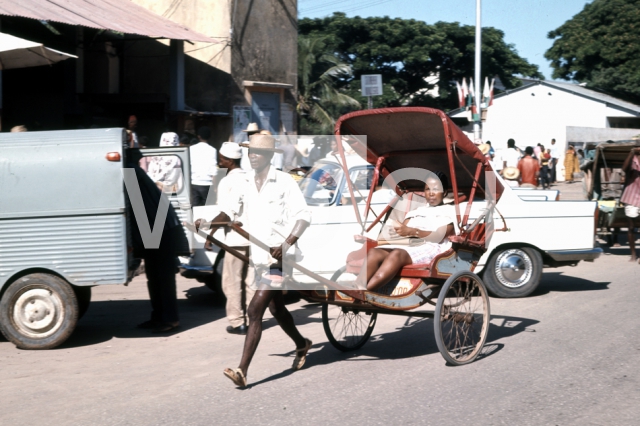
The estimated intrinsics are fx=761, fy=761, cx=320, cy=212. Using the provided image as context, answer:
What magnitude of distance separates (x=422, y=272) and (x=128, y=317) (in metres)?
3.82

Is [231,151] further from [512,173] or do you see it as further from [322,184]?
[512,173]

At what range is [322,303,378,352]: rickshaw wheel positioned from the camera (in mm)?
6957

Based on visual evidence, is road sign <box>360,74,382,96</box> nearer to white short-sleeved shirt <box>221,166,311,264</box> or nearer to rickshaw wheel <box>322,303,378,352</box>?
rickshaw wheel <box>322,303,378,352</box>

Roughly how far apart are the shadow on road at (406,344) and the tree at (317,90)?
93.0ft

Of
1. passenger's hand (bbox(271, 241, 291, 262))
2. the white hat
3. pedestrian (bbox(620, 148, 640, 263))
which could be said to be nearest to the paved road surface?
passenger's hand (bbox(271, 241, 291, 262))

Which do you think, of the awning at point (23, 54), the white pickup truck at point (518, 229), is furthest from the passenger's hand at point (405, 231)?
the awning at point (23, 54)

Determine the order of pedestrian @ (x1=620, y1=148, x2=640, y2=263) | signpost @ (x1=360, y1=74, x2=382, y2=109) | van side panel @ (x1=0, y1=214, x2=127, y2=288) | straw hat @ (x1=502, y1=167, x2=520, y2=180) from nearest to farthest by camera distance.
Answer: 1. van side panel @ (x1=0, y1=214, x2=127, y2=288)
2. pedestrian @ (x1=620, y1=148, x2=640, y2=263)
3. signpost @ (x1=360, y1=74, x2=382, y2=109)
4. straw hat @ (x1=502, y1=167, x2=520, y2=180)

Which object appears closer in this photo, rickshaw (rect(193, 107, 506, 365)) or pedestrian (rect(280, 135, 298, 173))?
rickshaw (rect(193, 107, 506, 365))

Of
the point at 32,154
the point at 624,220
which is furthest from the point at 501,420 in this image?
the point at 624,220

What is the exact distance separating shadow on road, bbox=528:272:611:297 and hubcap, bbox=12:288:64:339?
19.5 feet

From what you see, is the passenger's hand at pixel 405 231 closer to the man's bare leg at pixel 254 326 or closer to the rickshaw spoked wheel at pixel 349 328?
the rickshaw spoked wheel at pixel 349 328

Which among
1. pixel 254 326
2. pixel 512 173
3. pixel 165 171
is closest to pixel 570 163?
pixel 512 173

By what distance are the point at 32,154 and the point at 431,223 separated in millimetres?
3702

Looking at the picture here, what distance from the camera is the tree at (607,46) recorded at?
43.4 meters
